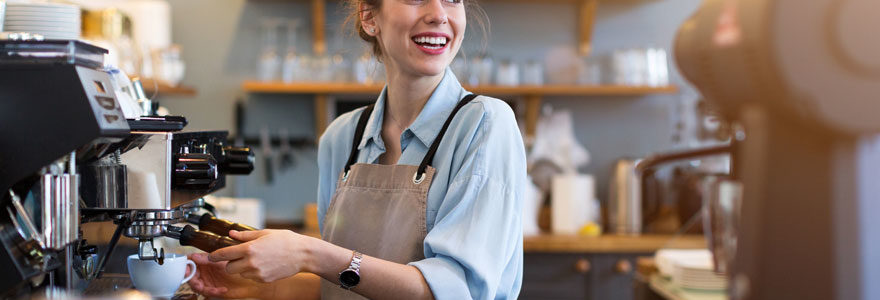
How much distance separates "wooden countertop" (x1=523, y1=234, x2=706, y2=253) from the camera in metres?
3.41

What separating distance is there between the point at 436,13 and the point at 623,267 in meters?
2.25

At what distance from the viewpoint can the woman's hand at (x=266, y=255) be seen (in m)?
1.13

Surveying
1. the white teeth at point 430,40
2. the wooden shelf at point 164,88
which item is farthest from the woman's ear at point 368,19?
the wooden shelf at point 164,88

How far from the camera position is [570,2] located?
13.1 ft

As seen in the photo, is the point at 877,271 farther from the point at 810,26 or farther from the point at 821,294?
the point at 810,26

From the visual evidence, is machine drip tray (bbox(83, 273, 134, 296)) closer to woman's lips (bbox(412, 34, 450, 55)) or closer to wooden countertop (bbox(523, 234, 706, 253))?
woman's lips (bbox(412, 34, 450, 55))

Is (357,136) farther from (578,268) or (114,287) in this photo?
(578,268)

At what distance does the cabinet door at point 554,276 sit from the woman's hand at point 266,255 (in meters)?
2.32

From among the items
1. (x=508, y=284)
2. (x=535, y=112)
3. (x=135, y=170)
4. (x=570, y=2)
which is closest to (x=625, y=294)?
(x=535, y=112)

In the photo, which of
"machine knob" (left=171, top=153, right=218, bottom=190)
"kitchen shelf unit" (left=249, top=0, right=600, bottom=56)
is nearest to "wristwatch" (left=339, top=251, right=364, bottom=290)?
"machine knob" (left=171, top=153, right=218, bottom=190)

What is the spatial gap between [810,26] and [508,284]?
0.88 metres

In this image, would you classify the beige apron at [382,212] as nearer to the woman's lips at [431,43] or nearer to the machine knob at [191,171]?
the woman's lips at [431,43]

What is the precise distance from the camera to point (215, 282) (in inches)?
54.0

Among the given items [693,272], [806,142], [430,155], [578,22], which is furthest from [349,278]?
[578,22]
